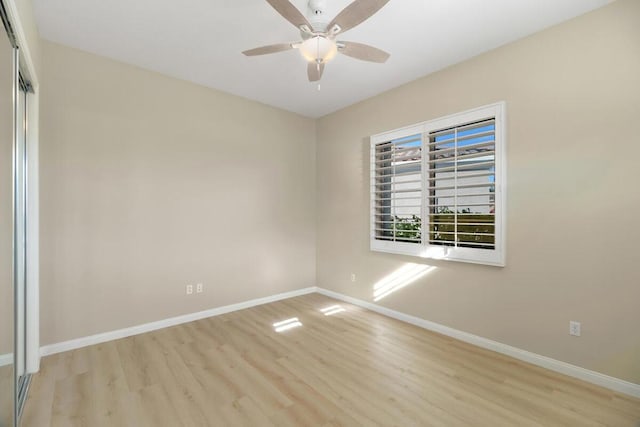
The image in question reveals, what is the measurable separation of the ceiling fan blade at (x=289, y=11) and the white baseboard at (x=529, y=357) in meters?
3.14

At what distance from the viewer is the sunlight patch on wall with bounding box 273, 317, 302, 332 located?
336cm

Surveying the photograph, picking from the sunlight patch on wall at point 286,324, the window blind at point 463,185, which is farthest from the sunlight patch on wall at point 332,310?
the window blind at point 463,185

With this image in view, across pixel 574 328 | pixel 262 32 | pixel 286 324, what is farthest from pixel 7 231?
pixel 574 328

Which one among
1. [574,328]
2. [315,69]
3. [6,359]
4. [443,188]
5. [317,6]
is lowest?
[574,328]

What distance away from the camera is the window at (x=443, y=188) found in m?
2.82

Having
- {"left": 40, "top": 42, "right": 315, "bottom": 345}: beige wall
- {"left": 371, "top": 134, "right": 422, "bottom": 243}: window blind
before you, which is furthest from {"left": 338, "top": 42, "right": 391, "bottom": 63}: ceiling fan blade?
{"left": 40, "top": 42, "right": 315, "bottom": 345}: beige wall

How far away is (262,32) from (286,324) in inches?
120

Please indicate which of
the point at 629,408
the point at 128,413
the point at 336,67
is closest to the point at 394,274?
the point at 629,408

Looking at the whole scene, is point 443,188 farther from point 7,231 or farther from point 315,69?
point 7,231

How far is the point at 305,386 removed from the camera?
2256 millimetres

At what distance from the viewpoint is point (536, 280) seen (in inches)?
101

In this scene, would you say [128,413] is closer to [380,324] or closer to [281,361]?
[281,361]

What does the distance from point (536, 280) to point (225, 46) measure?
3563 millimetres

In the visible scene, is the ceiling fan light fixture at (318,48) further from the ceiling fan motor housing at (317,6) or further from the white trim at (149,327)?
the white trim at (149,327)
